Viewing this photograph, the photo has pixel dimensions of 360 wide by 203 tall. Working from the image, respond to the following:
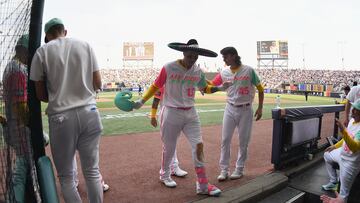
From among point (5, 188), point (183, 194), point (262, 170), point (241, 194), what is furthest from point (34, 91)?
point (262, 170)

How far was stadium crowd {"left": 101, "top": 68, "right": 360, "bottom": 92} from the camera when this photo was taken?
60472mm

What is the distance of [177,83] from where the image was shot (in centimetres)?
395

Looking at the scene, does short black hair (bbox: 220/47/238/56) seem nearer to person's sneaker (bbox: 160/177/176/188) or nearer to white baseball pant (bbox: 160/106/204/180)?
white baseball pant (bbox: 160/106/204/180)

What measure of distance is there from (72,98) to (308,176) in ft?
14.0

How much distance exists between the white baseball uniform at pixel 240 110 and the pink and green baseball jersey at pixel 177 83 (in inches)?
36.1

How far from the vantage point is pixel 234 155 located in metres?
6.29

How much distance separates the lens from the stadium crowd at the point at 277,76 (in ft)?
198

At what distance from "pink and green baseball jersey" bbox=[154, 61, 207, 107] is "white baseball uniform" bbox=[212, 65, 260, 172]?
92 cm

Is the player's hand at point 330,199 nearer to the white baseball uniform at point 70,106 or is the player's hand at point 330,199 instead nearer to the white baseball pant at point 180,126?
the white baseball pant at point 180,126

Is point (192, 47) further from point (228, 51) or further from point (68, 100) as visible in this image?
point (68, 100)

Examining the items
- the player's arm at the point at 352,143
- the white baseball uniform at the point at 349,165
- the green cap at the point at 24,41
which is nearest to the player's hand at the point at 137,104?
the green cap at the point at 24,41

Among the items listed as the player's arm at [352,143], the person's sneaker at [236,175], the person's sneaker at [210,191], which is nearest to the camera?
the player's arm at [352,143]

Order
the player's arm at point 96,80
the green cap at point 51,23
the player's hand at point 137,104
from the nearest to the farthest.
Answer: the green cap at point 51,23 → the player's arm at point 96,80 → the player's hand at point 137,104

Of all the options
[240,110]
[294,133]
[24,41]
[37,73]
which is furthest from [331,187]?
[24,41]
